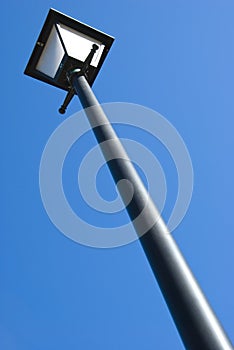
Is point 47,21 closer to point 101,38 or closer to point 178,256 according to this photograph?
point 101,38

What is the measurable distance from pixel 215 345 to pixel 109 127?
5.68 feet

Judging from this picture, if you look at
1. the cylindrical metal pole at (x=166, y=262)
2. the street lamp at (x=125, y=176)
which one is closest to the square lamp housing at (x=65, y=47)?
the street lamp at (x=125, y=176)

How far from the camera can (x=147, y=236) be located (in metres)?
2.29

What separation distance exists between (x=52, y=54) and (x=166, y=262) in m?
3.01

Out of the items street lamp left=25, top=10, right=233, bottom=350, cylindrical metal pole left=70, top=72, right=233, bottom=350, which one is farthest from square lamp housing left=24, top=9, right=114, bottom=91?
cylindrical metal pole left=70, top=72, right=233, bottom=350

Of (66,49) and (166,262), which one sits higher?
(66,49)

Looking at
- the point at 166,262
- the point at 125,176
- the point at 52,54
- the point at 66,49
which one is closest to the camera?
the point at 166,262

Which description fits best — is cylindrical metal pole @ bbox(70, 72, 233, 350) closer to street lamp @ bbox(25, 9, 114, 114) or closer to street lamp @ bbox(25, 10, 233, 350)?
street lamp @ bbox(25, 10, 233, 350)

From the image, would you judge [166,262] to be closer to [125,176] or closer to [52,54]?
[125,176]

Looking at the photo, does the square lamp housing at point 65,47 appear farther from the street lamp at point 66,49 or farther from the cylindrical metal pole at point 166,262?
the cylindrical metal pole at point 166,262

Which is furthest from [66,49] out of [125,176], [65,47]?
[125,176]

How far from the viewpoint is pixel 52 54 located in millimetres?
4535

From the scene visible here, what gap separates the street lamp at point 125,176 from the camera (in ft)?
6.19

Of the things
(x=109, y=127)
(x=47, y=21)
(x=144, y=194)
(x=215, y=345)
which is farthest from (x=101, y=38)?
(x=215, y=345)
